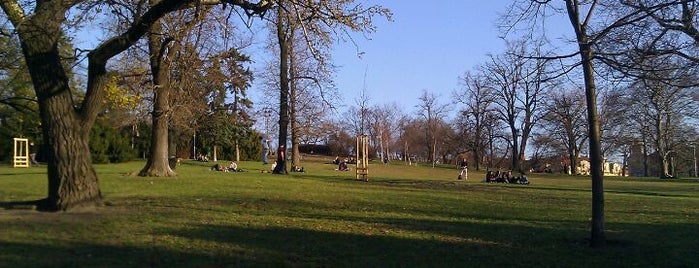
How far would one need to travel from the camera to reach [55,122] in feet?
45.0

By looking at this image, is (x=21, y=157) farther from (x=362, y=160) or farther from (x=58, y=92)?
(x=58, y=92)

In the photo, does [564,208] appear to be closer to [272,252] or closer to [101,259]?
[272,252]

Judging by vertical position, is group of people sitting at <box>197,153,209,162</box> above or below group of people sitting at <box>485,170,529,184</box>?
above

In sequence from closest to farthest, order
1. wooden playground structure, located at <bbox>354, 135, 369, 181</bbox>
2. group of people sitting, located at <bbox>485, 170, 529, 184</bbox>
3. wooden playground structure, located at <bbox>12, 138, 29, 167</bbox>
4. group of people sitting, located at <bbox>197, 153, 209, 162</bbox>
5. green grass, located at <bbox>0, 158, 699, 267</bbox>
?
green grass, located at <bbox>0, 158, 699, 267</bbox>, wooden playground structure, located at <bbox>354, 135, 369, 181</bbox>, group of people sitting, located at <bbox>485, 170, 529, 184</bbox>, wooden playground structure, located at <bbox>12, 138, 29, 167</bbox>, group of people sitting, located at <bbox>197, 153, 209, 162</bbox>

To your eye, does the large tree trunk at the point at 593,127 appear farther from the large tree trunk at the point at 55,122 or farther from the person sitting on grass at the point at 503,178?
the person sitting on grass at the point at 503,178

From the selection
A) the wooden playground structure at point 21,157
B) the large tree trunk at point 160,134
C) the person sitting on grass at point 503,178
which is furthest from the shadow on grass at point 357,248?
the wooden playground structure at point 21,157

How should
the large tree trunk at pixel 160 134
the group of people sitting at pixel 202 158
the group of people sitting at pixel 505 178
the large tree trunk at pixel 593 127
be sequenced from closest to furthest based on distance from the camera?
the large tree trunk at pixel 593 127 < the large tree trunk at pixel 160 134 < the group of people sitting at pixel 505 178 < the group of people sitting at pixel 202 158

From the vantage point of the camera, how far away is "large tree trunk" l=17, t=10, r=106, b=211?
13.6 m

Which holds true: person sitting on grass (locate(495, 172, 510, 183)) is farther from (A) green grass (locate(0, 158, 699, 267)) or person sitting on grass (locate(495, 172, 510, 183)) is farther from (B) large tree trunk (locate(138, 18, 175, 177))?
(B) large tree trunk (locate(138, 18, 175, 177))

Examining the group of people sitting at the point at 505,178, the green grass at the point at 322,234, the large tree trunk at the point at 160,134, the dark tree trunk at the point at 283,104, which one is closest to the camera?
the green grass at the point at 322,234

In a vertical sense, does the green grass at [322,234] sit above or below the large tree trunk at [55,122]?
below

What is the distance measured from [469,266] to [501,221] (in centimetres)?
588

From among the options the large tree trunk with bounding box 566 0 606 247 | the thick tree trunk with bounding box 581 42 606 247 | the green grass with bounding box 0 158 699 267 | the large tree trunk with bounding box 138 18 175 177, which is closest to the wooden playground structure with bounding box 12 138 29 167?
the large tree trunk with bounding box 138 18 175 177

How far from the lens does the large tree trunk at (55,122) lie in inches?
537
